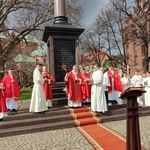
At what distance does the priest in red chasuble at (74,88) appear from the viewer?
926cm

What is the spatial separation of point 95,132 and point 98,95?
223 cm

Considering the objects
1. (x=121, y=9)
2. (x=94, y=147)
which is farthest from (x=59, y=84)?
(x=121, y=9)

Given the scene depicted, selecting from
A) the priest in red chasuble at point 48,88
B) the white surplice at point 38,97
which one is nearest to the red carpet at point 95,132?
the white surplice at point 38,97

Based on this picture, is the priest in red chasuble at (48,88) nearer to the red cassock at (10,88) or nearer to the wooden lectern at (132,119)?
the red cassock at (10,88)

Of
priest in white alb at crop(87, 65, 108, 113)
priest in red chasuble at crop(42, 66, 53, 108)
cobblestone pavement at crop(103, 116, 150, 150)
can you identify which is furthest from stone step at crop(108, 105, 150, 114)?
priest in red chasuble at crop(42, 66, 53, 108)

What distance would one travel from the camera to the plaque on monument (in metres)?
10.5

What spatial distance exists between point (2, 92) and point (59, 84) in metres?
2.88

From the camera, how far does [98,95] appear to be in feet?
28.8

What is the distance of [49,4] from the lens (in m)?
23.7

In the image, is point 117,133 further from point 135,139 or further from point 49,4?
point 49,4

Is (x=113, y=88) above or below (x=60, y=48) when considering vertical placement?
below

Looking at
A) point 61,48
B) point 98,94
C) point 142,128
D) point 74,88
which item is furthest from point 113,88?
point 142,128

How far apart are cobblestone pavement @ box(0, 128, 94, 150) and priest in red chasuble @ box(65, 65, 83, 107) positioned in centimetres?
210

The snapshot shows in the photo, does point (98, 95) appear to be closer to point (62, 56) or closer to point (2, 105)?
point (62, 56)
